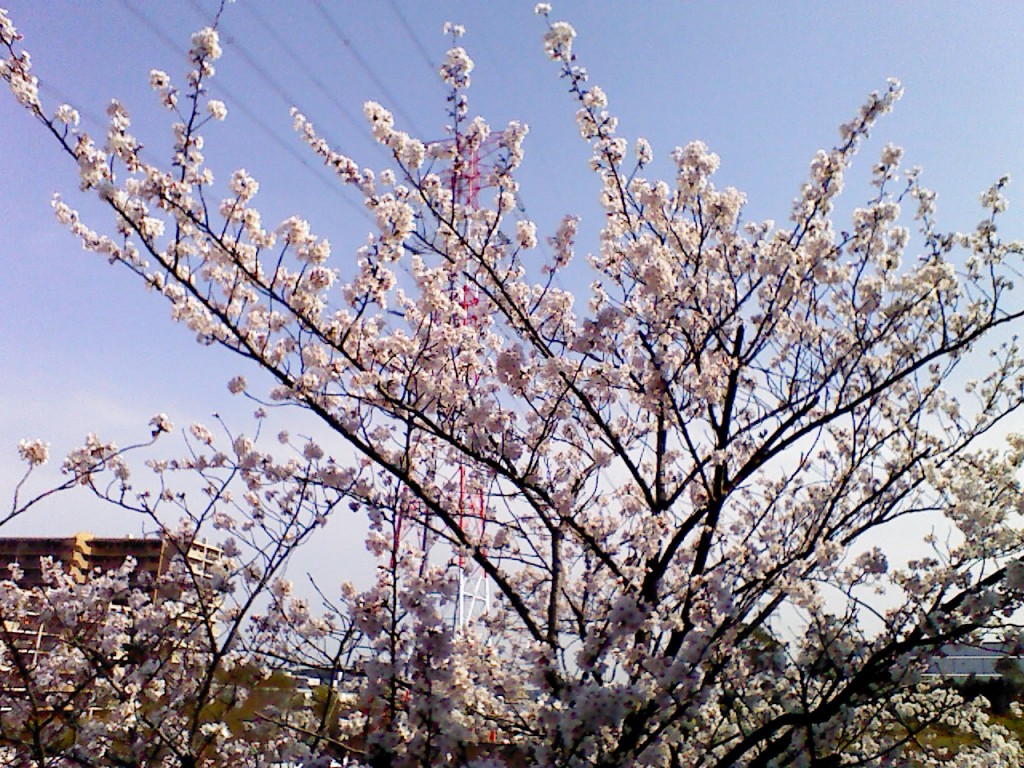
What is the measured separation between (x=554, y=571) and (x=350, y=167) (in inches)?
107

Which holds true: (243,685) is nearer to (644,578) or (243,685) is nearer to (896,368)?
(644,578)

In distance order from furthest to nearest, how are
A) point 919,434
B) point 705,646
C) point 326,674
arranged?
point 919,434, point 326,674, point 705,646

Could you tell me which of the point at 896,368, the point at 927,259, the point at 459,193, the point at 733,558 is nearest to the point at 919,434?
the point at 896,368

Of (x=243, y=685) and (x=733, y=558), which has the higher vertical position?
(x=733, y=558)

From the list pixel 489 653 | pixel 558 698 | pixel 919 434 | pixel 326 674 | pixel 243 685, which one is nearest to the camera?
pixel 558 698

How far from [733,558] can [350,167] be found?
352 centimetres

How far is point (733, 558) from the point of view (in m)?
5.03

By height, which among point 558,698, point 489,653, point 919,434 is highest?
point 919,434

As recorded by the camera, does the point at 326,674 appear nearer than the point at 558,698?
No

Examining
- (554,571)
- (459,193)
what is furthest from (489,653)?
(459,193)

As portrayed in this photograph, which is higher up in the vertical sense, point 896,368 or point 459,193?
point 459,193

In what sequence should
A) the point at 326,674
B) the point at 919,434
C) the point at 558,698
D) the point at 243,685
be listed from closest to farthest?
the point at 558,698, the point at 326,674, the point at 243,685, the point at 919,434

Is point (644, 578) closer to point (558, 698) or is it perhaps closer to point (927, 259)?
point (558, 698)

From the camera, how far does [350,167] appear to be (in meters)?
4.30
